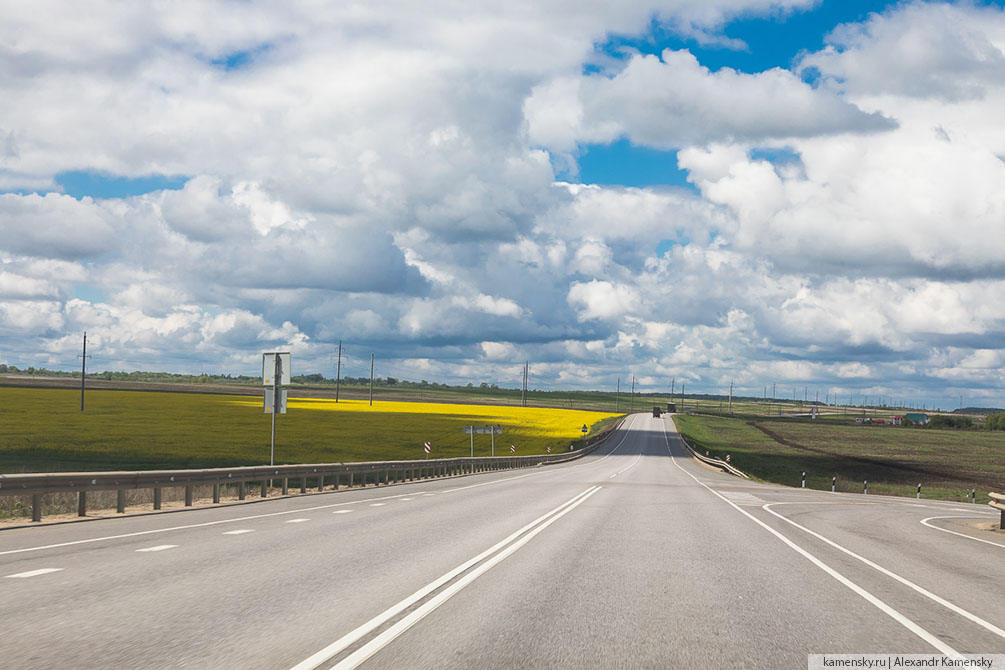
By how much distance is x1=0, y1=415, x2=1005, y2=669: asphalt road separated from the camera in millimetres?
6297

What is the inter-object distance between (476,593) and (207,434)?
52.4 metres

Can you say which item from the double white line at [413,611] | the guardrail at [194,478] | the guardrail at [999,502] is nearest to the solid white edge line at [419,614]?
the double white line at [413,611]

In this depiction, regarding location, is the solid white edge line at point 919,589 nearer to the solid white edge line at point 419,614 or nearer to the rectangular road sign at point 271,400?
the solid white edge line at point 419,614

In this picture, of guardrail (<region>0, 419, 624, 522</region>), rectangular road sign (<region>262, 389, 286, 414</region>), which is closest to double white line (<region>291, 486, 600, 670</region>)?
guardrail (<region>0, 419, 624, 522</region>)

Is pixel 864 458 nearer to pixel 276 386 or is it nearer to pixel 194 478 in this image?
pixel 276 386

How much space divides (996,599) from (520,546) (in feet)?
20.1

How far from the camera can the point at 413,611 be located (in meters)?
7.64

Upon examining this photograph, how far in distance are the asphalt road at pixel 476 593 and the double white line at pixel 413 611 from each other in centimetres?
3

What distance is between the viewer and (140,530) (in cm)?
1382

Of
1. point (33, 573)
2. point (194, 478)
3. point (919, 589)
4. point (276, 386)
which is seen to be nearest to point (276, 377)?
point (276, 386)

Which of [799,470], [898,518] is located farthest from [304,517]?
[799,470]

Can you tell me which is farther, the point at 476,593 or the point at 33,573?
the point at 33,573

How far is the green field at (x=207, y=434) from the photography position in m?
41.3

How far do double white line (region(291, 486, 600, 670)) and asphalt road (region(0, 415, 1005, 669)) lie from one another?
0.03 m
